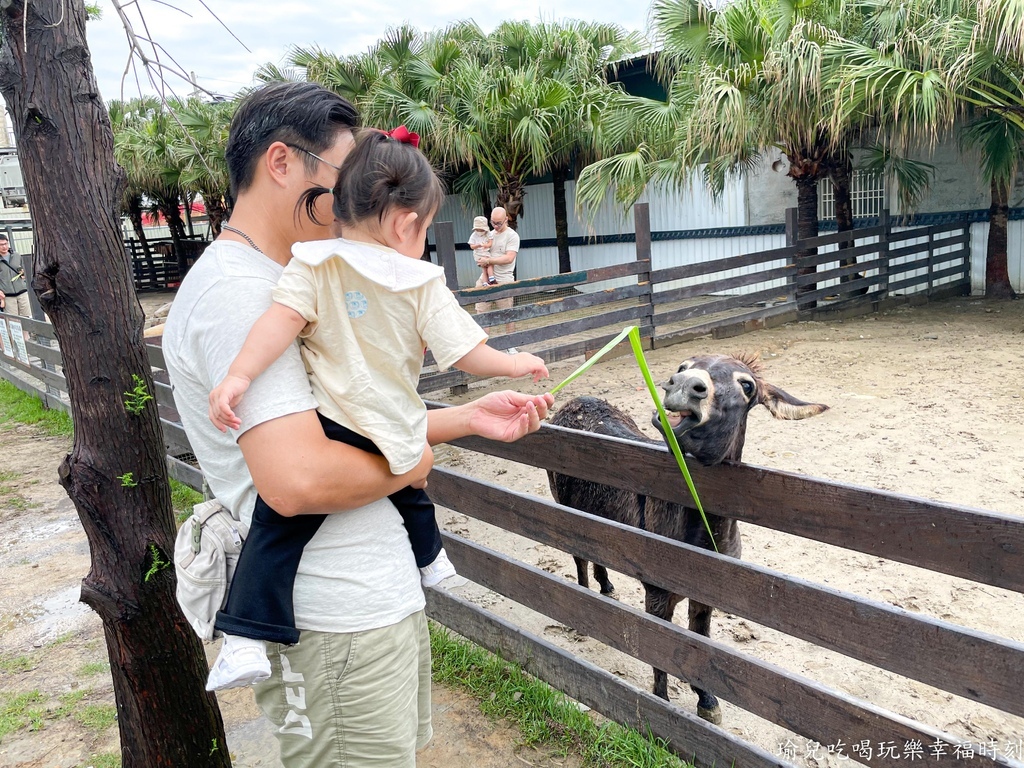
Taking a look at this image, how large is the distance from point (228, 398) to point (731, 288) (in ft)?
31.1

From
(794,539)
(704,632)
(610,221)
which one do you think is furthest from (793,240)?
(704,632)

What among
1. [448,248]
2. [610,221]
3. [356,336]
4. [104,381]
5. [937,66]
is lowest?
[104,381]

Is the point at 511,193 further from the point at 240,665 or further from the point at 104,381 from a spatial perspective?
the point at 240,665

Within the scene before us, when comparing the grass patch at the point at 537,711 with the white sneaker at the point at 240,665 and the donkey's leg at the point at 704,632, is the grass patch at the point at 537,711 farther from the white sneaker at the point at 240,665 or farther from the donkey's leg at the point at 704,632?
the white sneaker at the point at 240,665

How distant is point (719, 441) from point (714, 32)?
9116 millimetres

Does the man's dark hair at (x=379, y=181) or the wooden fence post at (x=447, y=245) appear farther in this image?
the wooden fence post at (x=447, y=245)

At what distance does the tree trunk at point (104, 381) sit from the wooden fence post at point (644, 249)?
7719 millimetres

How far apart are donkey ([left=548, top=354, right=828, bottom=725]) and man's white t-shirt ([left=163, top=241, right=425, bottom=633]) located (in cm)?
95

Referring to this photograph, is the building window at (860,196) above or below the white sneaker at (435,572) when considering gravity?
above

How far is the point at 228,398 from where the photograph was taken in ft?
3.92

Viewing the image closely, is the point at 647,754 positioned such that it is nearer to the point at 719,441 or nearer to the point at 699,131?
the point at 719,441

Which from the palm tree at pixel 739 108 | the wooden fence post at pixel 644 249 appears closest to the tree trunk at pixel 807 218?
the palm tree at pixel 739 108

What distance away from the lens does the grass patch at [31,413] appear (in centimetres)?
771

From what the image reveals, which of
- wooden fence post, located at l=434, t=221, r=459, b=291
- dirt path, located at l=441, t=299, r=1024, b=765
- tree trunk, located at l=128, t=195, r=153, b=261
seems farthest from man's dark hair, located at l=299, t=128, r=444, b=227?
tree trunk, located at l=128, t=195, r=153, b=261
